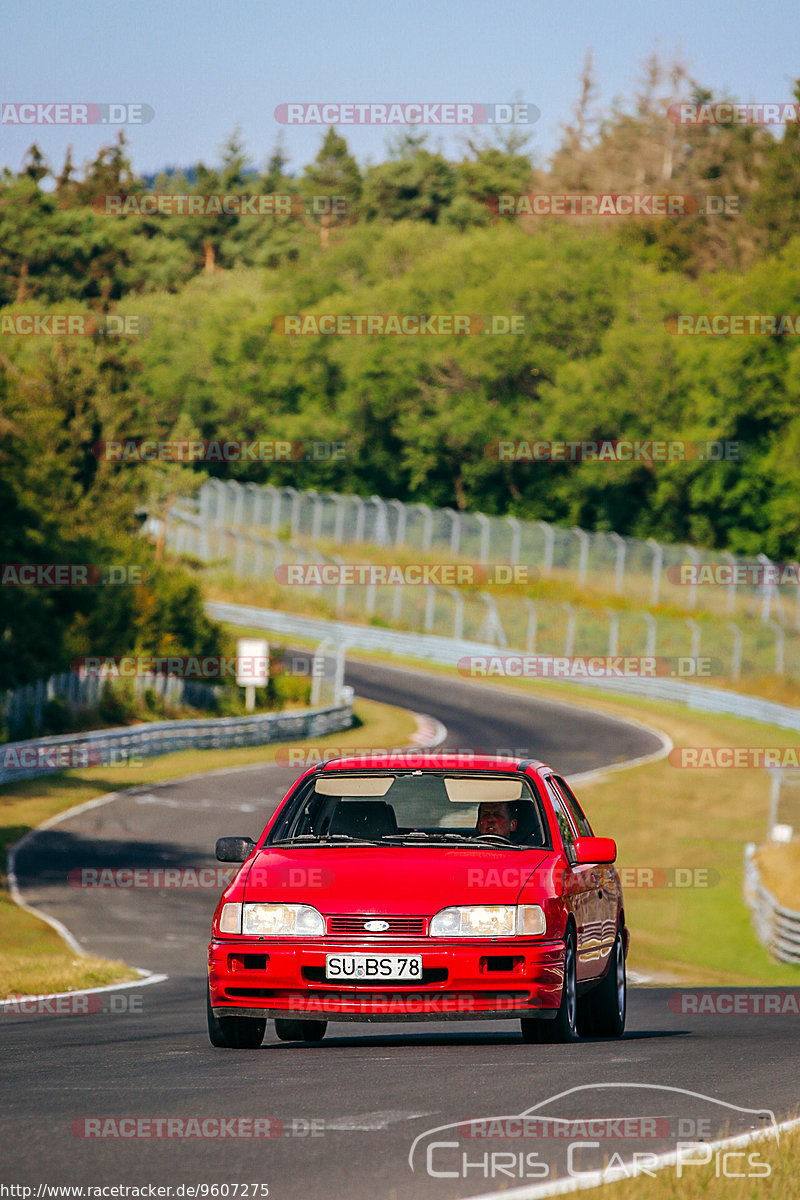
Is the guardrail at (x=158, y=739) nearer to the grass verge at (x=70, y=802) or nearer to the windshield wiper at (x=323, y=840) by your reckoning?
the grass verge at (x=70, y=802)

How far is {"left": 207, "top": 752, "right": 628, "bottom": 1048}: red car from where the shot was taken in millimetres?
8914

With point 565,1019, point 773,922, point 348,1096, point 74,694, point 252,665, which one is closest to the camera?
point 348,1096

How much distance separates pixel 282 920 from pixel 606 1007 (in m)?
2.68

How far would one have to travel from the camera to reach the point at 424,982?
891 centimetres

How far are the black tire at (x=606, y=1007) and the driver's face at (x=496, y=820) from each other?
4.15 feet

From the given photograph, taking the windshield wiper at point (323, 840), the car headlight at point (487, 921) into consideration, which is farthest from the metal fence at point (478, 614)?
the car headlight at point (487, 921)

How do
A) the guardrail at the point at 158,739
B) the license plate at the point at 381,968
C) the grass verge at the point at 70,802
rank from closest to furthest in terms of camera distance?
the license plate at the point at 381,968, the grass verge at the point at 70,802, the guardrail at the point at 158,739

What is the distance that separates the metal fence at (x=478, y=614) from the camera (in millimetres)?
57719

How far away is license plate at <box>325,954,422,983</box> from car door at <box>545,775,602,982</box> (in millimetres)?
1027

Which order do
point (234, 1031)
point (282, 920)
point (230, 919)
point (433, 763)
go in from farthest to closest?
1. point (433, 763)
2. point (234, 1031)
3. point (230, 919)
4. point (282, 920)

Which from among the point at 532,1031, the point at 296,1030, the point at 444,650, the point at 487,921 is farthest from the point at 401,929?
the point at 444,650

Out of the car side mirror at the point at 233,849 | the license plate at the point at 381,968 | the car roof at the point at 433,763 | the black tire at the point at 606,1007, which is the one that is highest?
the car roof at the point at 433,763

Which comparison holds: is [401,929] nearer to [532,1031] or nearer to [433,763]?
[532,1031]

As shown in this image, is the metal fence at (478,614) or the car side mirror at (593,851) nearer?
the car side mirror at (593,851)
